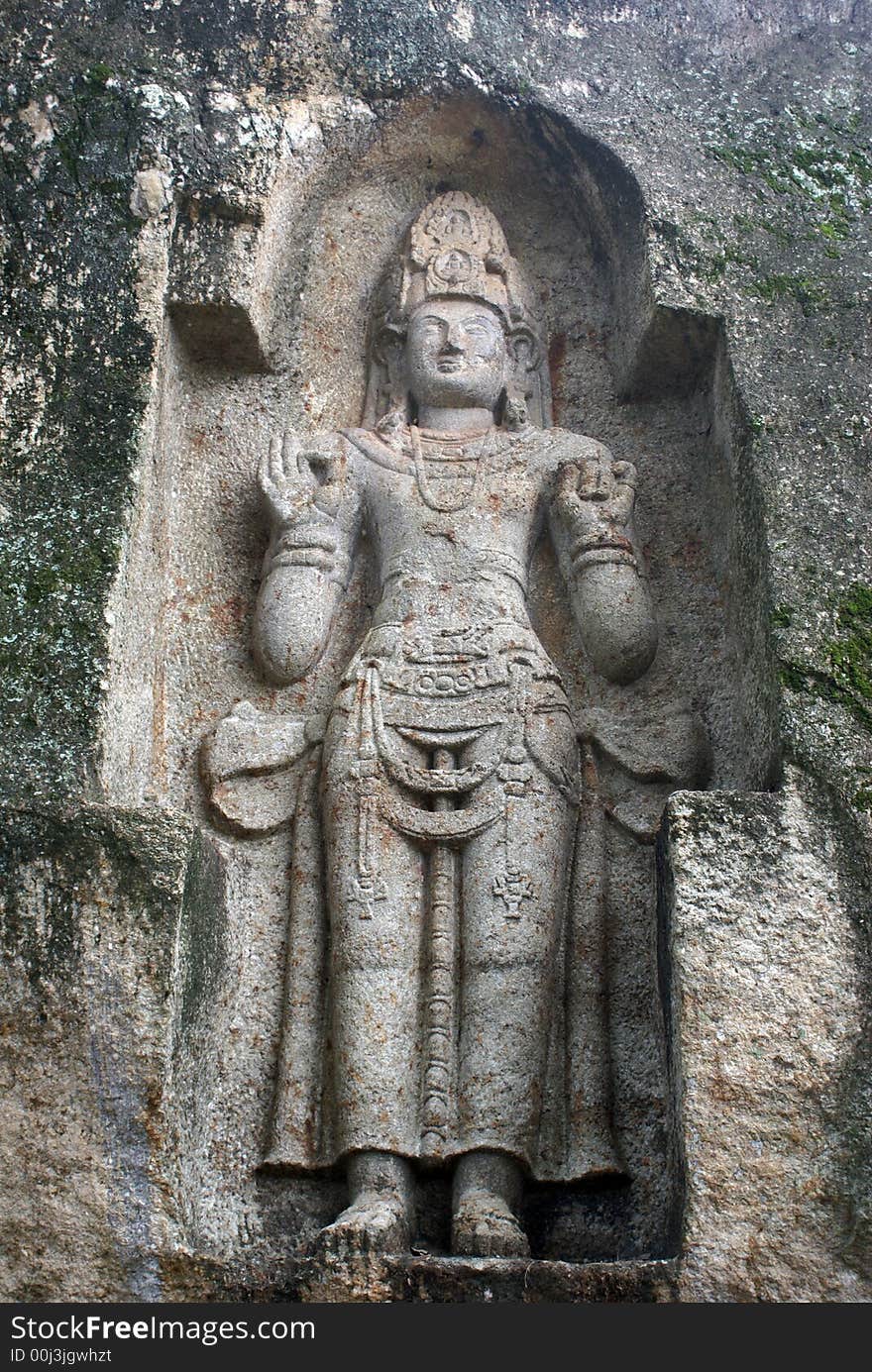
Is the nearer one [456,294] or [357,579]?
[357,579]

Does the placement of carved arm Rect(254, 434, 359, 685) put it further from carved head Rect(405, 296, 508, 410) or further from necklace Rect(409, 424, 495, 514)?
carved head Rect(405, 296, 508, 410)

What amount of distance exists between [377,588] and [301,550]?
326 millimetres

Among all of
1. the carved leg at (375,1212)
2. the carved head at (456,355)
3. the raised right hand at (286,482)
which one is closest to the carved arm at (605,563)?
the carved head at (456,355)

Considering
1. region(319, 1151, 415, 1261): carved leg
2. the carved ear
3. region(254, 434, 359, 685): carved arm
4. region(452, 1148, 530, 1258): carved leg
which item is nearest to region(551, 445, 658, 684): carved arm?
the carved ear

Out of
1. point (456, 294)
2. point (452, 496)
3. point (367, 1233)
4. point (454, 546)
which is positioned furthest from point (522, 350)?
point (367, 1233)

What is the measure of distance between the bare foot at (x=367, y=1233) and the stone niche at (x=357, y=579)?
0.81 ft

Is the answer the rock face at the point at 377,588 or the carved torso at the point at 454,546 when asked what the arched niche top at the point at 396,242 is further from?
the carved torso at the point at 454,546

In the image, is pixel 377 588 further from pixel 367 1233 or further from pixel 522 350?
pixel 367 1233

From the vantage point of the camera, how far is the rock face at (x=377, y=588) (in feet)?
15.1

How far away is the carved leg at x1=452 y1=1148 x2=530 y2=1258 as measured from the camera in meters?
4.66

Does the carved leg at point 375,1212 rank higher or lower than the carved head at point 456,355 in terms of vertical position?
lower

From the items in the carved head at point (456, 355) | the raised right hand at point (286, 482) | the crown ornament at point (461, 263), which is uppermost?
the crown ornament at point (461, 263)

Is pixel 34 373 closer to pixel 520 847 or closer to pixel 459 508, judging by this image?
pixel 459 508

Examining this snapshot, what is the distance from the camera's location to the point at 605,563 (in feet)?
19.6
